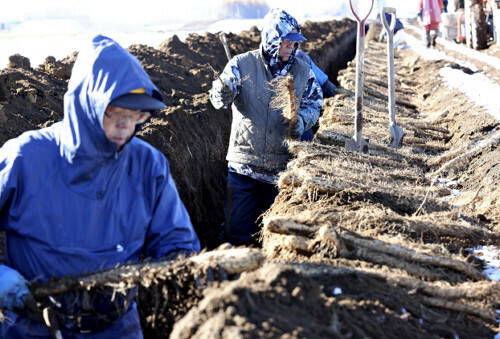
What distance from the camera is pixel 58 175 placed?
2.61m

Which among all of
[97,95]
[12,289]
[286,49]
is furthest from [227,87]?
[12,289]

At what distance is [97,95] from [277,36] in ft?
8.96

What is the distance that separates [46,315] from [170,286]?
497 millimetres

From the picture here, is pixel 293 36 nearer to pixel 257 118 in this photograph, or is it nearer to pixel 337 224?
pixel 257 118

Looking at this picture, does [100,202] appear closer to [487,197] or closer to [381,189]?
[381,189]

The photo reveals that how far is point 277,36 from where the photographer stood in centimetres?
495

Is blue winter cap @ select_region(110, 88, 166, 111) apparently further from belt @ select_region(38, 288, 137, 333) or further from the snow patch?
the snow patch

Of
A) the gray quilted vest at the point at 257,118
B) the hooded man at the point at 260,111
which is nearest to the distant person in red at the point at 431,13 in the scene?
the hooded man at the point at 260,111

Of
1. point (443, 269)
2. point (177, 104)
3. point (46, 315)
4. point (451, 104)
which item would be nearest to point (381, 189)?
point (443, 269)

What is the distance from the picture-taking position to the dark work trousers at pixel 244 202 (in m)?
5.40

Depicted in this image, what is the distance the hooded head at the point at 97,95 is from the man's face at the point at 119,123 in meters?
0.03

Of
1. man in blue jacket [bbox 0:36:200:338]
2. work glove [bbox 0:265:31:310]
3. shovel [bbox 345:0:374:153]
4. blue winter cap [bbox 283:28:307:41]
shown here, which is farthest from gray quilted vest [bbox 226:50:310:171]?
work glove [bbox 0:265:31:310]

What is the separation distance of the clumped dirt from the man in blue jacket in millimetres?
257

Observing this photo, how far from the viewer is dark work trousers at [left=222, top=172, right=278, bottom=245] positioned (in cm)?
540
